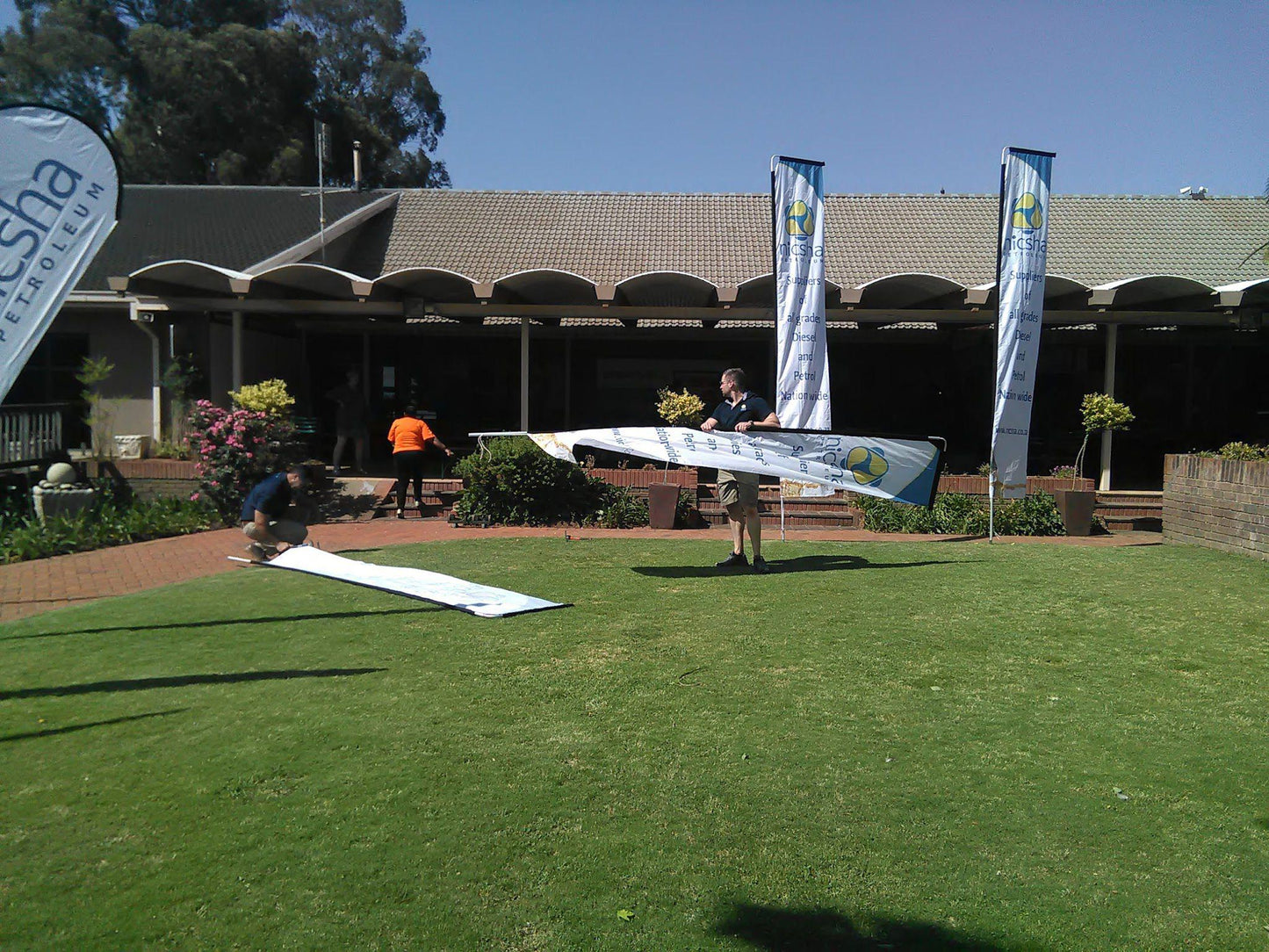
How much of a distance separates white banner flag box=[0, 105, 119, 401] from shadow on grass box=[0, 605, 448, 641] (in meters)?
2.01

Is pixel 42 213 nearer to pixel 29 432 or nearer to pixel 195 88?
pixel 29 432

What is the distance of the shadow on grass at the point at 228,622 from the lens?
22.4 feet

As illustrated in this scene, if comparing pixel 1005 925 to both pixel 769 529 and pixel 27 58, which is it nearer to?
pixel 769 529

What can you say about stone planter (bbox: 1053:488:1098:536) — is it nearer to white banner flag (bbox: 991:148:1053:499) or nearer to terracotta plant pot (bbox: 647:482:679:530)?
white banner flag (bbox: 991:148:1053:499)

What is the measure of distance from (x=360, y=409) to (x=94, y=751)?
37.4 ft

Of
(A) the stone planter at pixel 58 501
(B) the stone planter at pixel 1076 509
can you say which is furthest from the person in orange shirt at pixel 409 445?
(B) the stone planter at pixel 1076 509

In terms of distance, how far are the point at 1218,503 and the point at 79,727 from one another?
10509 millimetres

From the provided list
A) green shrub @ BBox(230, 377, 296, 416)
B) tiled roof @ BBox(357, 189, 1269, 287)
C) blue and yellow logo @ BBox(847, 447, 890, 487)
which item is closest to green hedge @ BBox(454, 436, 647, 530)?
green shrub @ BBox(230, 377, 296, 416)

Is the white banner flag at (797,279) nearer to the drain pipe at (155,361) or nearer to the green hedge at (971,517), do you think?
the green hedge at (971,517)

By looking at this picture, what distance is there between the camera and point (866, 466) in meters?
9.29

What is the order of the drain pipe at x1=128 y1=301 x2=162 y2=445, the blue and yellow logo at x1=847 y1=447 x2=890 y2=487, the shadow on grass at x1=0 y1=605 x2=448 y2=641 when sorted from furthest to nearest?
1. the drain pipe at x1=128 y1=301 x2=162 y2=445
2. the blue and yellow logo at x1=847 y1=447 x2=890 y2=487
3. the shadow on grass at x1=0 y1=605 x2=448 y2=641

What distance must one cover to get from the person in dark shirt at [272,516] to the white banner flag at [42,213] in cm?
420

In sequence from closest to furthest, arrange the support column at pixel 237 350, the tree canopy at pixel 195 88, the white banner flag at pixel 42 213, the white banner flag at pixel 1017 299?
the white banner flag at pixel 42 213
the white banner flag at pixel 1017 299
the support column at pixel 237 350
the tree canopy at pixel 195 88

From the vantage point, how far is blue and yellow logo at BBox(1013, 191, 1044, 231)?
11.5 metres
